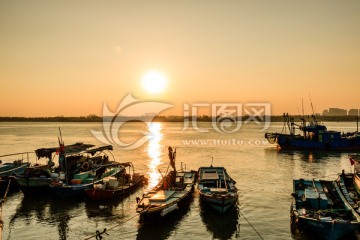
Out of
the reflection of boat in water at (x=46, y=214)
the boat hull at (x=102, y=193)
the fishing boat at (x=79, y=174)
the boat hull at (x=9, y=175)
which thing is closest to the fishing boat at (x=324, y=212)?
the boat hull at (x=102, y=193)

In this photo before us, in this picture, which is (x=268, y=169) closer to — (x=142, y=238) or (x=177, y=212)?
(x=177, y=212)

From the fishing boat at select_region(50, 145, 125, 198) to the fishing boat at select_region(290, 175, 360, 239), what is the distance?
663 inches

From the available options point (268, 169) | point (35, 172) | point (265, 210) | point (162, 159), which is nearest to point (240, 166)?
point (268, 169)

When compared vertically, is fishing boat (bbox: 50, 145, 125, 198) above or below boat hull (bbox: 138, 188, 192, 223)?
above

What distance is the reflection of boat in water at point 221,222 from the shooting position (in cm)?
2070

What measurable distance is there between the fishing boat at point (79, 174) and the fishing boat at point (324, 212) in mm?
16851

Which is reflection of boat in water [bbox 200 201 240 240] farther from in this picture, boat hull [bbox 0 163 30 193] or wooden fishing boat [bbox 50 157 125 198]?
boat hull [bbox 0 163 30 193]

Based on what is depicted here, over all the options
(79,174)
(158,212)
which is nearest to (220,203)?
(158,212)

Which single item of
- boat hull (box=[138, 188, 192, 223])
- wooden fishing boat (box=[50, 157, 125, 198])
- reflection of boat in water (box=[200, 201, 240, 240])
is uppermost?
wooden fishing boat (box=[50, 157, 125, 198])

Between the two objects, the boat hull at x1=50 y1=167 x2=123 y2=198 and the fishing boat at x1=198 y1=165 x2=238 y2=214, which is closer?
the fishing boat at x1=198 y1=165 x2=238 y2=214

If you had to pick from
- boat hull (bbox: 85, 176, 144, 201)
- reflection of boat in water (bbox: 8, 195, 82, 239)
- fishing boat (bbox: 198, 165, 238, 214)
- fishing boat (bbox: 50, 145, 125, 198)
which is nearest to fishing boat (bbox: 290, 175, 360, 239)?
fishing boat (bbox: 198, 165, 238, 214)

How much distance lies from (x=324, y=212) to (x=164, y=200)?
1059cm

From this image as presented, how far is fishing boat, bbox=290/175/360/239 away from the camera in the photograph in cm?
1755

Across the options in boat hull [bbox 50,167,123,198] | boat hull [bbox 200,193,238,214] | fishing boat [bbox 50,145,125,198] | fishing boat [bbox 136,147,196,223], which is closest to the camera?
fishing boat [bbox 136,147,196,223]
